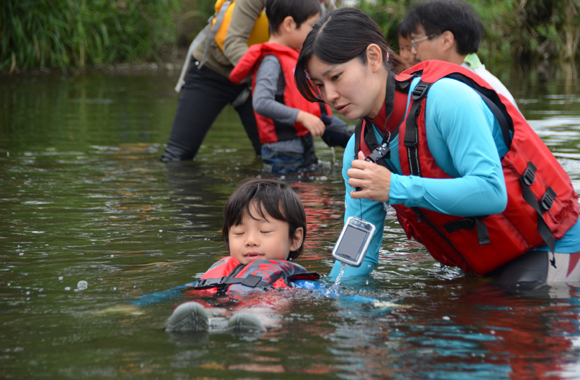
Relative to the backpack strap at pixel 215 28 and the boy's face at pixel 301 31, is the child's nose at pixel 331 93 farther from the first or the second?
the backpack strap at pixel 215 28

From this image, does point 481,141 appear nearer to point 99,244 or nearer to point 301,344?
point 301,344

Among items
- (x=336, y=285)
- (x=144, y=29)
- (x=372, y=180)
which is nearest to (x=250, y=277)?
(x=336, y=285)

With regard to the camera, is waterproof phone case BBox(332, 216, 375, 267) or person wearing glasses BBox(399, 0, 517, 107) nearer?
waterproof phone case BBox(332, 216, 375, 267)

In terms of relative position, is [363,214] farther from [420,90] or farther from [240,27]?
[240,27]

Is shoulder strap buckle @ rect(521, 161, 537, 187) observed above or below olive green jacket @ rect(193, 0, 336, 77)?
below

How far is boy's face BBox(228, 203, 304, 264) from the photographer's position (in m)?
3.87

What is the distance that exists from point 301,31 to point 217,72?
3.78 ft

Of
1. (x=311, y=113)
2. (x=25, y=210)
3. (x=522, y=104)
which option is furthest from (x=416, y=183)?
(x=522, y=104)

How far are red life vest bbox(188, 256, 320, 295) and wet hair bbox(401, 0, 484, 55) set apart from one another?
2590 millimetres

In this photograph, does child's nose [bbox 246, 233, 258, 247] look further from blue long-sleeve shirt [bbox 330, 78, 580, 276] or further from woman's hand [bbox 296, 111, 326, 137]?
woman's hand [bbox 296, 111, 326, 137]

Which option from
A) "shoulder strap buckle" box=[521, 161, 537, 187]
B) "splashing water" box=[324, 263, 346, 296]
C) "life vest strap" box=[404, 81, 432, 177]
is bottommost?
"splashing water" box=[324, 263, 346, 296]

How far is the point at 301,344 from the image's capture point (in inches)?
112

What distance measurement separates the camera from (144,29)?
21.0 metres

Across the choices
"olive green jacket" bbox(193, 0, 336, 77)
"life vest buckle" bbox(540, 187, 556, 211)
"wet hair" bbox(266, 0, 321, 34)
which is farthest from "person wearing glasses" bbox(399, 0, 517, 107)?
"life vest buckle" bbox(540, 187, 556, 211)
